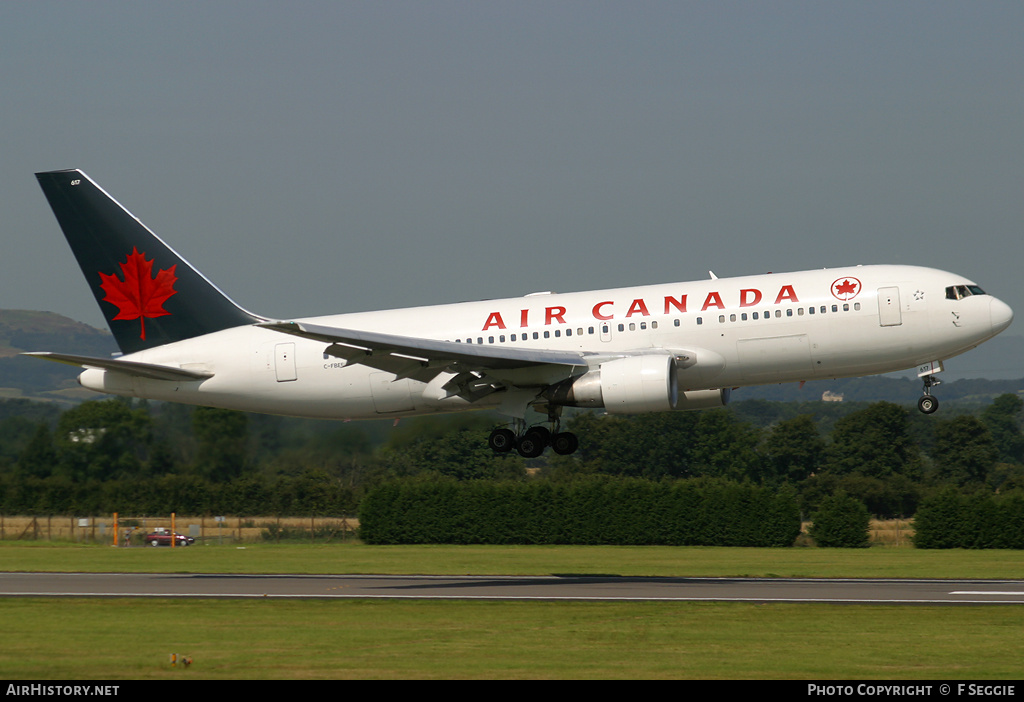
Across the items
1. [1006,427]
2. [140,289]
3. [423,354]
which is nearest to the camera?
[423,354]

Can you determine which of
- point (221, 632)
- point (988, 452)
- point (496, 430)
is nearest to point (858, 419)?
point (988, 452)

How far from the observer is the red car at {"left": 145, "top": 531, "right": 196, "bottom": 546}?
2677 inches

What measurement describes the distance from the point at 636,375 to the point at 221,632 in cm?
1389

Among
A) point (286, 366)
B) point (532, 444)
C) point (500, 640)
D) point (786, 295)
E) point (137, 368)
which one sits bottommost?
point (500, 640)

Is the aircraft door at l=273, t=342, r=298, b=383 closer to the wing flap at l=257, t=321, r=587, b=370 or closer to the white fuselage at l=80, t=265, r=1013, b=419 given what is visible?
the white fuselage at l=80, t=265, r=1013, b=419

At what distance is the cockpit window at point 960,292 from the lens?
34906mm

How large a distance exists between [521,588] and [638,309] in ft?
32.1

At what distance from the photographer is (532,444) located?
38.7m

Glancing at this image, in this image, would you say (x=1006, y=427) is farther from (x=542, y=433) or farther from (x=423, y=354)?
(x=423, y=354)

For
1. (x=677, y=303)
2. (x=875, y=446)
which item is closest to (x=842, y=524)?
(x=677, y=303)

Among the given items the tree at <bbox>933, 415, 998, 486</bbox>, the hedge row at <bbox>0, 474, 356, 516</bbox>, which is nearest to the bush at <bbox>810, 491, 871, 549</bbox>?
the hedge row at <bbox>0, 474, 356, 516</bbox>

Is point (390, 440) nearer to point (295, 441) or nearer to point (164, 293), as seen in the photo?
point (295, 441)

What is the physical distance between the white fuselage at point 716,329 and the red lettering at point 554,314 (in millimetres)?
44

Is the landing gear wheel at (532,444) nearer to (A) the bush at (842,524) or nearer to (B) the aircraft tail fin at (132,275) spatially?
(B) the aircraft tail fin at (132,275)
